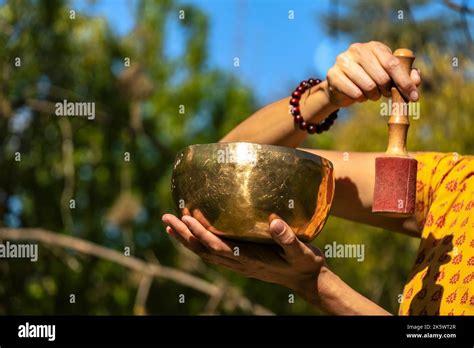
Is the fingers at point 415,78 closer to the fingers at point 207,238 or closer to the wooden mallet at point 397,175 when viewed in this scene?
the wooden mallet at point 397,175

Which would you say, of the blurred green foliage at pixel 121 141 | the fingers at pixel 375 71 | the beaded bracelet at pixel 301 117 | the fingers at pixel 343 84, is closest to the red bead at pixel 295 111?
the beaded bracelet at pixel 301 117

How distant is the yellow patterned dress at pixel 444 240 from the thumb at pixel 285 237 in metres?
0.25

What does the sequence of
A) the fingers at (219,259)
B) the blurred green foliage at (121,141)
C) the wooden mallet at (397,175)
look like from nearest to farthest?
the wooden mallet at (397,175) → the fingers at (219,259) → the blurred green foliage at (121,141)

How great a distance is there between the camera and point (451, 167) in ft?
5.07

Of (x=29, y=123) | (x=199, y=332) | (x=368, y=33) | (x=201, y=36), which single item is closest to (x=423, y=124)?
(x=29, y=123)

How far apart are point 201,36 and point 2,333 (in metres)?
5.44

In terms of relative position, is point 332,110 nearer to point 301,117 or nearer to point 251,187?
point 301,117

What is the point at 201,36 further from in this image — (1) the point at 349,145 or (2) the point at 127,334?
(2) the point at 127,334

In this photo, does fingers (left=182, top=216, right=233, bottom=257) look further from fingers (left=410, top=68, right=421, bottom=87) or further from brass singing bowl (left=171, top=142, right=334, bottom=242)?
fingers (left=410, top=68, right=421, bottom=87)

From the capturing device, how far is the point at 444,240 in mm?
1435

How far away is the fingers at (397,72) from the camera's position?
→ 4.04 ft

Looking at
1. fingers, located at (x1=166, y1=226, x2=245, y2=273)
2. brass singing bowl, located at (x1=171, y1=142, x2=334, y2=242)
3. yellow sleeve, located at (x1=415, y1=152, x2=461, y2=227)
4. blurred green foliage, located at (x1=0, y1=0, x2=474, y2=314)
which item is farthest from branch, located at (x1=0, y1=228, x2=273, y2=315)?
brass singing bowl, located at (x1=171, y1=142, x2=334, y2=242)

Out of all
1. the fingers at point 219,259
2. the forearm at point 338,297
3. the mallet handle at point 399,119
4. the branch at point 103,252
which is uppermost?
the mallet handle at point 399,119

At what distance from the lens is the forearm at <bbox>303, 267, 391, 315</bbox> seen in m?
1.38
